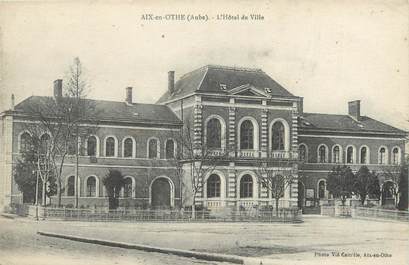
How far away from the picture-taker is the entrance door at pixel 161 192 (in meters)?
44.4

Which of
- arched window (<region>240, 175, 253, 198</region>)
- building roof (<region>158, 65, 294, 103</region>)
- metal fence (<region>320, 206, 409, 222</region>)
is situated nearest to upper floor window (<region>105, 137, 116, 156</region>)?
building roof (<region>158, 65, 294, 103</region>)

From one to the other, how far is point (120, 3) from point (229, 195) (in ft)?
75.2

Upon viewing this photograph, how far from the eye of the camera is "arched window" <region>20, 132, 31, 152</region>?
40.0 meters

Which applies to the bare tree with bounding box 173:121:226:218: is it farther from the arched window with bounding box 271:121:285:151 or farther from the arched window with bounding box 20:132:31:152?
the arched window with bounding box 20:132:31:152

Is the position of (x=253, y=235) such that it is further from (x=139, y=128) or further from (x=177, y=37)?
(x=139, y=128)

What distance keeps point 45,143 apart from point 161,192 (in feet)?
30.5

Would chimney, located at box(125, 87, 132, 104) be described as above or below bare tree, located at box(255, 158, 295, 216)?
above

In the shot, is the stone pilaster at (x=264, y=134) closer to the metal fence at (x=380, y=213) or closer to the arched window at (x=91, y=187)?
the metal fence at (x=380, y=213)

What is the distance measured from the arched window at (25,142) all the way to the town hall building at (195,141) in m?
0.09

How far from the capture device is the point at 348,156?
50.7 meters

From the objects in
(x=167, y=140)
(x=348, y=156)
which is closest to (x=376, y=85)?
(x=167, y=140)

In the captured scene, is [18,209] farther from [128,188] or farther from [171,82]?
[171,82]

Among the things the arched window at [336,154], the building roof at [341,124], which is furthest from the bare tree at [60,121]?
the arched window at [336,154]

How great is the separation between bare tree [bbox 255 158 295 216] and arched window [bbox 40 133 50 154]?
1303cm
